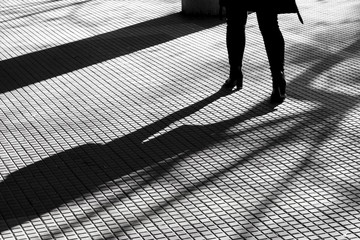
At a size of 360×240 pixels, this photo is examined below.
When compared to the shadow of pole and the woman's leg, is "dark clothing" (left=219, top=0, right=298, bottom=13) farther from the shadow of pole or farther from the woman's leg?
the shadow of pole

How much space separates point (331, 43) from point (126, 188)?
4401 millimetres

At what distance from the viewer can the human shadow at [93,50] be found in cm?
855

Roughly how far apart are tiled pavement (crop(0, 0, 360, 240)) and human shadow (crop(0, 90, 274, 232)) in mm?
14

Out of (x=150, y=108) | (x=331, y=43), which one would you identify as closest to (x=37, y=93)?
(x=150, y=108)

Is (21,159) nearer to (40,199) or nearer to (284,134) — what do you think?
(40,199)

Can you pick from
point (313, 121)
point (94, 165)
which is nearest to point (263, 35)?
point (313, 121)

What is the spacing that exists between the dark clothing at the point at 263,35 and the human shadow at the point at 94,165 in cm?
53

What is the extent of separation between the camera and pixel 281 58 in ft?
23.9

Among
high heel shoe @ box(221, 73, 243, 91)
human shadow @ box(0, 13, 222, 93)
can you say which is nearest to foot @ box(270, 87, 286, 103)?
high heel shoe @ box(221, 73, 243, 91)

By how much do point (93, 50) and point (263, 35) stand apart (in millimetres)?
2788

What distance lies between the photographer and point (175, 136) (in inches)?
258

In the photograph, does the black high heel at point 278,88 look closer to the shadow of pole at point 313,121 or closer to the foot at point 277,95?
the foot at point 277,95

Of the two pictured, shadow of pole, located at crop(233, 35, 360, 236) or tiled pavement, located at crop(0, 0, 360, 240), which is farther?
shadow of pole, located at crop(233, 35, 360, 236)

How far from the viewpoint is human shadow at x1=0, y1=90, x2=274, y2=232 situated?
540cm
